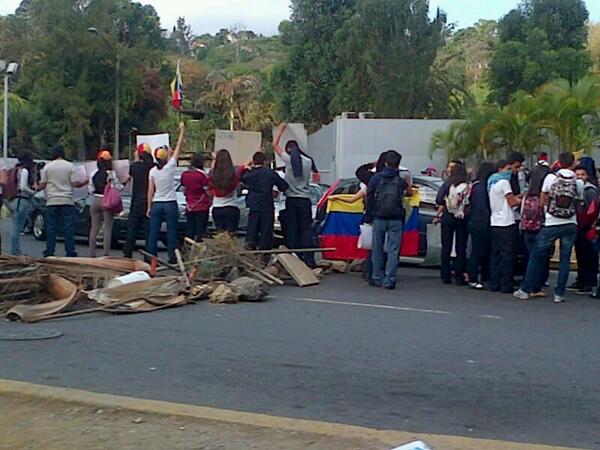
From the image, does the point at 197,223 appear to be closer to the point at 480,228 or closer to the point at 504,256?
the point at 480,228

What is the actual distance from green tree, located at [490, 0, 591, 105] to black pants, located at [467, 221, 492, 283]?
32.5 meters

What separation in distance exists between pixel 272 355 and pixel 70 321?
254 centimetres

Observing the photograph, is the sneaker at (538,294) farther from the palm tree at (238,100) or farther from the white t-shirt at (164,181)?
the palm tree at (238,100)

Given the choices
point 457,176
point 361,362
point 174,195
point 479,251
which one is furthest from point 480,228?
point 361,362

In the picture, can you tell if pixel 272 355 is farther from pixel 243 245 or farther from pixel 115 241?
pixel 115 241

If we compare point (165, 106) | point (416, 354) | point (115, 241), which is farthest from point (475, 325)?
point (165, 106)

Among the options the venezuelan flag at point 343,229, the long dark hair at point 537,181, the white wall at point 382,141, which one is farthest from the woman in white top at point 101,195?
the white wall at point 382,141

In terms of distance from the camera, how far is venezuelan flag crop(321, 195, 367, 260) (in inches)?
584

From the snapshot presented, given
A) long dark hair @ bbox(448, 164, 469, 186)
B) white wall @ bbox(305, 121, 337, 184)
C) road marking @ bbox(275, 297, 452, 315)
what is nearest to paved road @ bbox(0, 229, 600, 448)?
road marking @ bbox(275, 297, 452, 315)

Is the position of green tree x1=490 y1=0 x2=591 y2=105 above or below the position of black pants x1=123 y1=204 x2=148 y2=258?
above

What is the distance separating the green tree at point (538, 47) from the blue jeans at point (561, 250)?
33455 millimetres

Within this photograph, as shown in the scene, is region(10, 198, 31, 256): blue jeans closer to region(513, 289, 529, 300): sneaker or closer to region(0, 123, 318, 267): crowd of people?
region(0, 123, 318, 267): crowd of people

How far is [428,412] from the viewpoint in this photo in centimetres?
695

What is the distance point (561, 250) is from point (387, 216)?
2.21 metres
